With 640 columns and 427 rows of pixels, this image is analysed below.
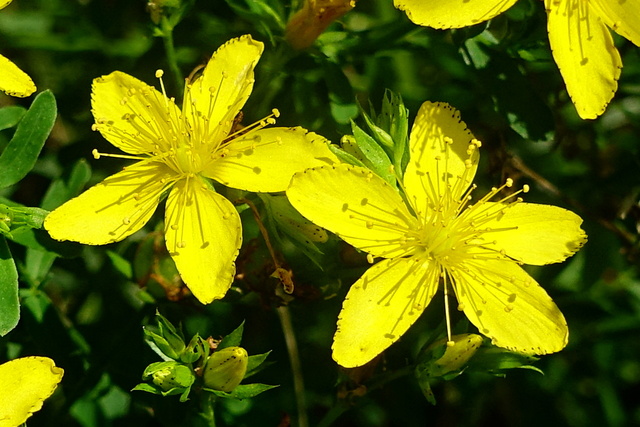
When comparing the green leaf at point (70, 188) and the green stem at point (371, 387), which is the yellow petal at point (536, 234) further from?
the green leaf at point (70, 188)

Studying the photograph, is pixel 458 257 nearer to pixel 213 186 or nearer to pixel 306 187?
pixel 306 187

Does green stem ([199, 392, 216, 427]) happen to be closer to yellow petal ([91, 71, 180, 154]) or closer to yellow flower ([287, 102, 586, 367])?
yellow flower ([287, 102, 586, 367])

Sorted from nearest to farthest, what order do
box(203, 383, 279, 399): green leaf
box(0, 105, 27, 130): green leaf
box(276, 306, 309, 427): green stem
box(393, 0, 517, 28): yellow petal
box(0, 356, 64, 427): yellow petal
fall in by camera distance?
box(0, 356, 64, 427): yellow petal → box(203, 383, 279, 399): green leaf → box(393, 0, 517, 28): yellow petal → box(0, 105, 27, 130): green leaf → box(276, 306, 309, 427): green stem

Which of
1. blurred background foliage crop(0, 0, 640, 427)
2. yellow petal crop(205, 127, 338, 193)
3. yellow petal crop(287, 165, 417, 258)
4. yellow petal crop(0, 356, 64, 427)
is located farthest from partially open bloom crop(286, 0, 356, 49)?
yellow petal crop(0, 356, 64, 427)

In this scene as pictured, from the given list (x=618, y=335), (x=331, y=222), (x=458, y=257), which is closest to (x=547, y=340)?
(x=458, y=257)

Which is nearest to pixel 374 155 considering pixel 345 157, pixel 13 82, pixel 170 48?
pixel 345 157
